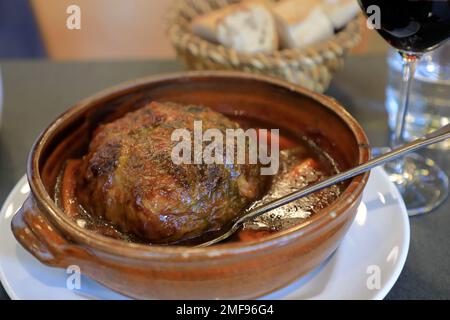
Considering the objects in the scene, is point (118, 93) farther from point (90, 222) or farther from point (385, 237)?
point (385, 237)

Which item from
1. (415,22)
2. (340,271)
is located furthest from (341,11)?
(340,271)

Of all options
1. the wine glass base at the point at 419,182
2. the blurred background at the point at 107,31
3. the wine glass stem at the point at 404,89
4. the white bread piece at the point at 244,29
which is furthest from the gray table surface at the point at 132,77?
the blurred background at the point at 107,31

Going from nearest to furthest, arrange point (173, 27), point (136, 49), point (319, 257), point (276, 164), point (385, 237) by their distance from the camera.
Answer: point (319, 257)
point (385, 237)
point (276, 164)
point (173, 27)
point (136, 49)

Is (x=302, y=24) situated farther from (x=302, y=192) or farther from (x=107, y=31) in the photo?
(x=107, y=31)

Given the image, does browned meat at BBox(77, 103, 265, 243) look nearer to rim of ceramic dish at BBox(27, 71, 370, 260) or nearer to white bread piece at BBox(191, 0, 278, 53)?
rim of ceramic dish at BBox(27, 71, 370, 260)

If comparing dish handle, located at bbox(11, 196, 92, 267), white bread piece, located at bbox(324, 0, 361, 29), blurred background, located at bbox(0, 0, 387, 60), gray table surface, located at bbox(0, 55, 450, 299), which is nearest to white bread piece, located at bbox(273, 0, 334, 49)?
white bread piece, located at bbox(324, 0, 361, 29)

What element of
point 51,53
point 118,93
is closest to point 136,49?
point 51,53
